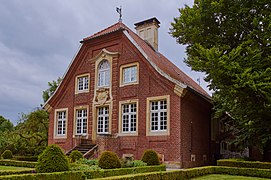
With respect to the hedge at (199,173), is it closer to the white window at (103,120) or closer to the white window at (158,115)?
the white window at (158,115)

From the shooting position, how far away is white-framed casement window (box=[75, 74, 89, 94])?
2471 cm

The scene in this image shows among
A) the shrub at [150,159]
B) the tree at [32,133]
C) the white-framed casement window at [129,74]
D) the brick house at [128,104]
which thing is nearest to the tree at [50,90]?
the tree at [32,133]

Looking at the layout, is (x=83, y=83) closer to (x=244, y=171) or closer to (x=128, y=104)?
(x=128, y=104)

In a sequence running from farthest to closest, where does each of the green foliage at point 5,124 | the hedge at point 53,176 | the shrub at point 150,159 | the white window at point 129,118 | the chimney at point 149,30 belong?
the green foliage at point 5,124, the chimney at point 149,30, the white window at point 129,118, the shrub at point 150,159, the hedge at point 53,176

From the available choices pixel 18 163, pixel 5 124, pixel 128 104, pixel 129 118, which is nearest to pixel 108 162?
pixel 129 118

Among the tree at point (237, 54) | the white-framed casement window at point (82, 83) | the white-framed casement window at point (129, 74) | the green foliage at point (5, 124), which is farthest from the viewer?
the green foliage at point (5, 124)

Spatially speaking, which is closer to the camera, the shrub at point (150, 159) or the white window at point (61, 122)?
the shrub at point (150, 159)

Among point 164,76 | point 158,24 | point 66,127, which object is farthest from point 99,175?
point 158,24

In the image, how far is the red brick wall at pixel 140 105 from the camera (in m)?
19.1

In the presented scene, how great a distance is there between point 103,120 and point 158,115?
4.70 meters

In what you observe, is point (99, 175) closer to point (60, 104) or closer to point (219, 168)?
point (219, 168)

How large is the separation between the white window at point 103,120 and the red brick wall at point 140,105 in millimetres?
712

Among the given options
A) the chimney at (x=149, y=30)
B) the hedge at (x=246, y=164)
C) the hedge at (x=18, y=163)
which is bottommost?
the hedge at (x=18, y=163)

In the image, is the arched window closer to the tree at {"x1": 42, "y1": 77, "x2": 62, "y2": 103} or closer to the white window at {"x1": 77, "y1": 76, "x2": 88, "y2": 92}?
the white window at {"x1": 77, "y1": 76, "x2": 88, "y2": 92}
